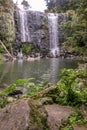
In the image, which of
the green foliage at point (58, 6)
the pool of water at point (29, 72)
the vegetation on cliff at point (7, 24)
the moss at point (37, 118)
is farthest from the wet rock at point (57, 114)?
the green foliage at point (58, 6)

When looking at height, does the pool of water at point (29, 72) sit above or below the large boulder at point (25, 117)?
below

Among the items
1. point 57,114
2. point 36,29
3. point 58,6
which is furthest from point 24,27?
point 57,114

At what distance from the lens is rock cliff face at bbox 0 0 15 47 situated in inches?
1396

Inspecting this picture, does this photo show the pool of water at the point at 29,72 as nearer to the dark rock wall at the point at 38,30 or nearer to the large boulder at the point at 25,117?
the large boulder at the point at 25,117

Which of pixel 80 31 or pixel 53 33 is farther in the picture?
pixel 53 33

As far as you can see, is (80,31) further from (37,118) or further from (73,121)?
(37,118)

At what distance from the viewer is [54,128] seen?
4.14m

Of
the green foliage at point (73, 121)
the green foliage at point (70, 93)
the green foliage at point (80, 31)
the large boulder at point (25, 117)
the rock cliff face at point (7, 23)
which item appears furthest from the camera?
the rock cliff face at point (7, 23)

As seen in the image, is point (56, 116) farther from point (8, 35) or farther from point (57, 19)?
point (57, 19)

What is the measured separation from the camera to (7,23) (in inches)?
1421

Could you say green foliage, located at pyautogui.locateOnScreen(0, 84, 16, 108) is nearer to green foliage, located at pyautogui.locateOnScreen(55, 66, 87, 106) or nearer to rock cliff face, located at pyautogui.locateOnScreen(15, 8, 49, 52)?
green foliage, located at pyautogui.locateOnScreen(55, 66, 87, 106)

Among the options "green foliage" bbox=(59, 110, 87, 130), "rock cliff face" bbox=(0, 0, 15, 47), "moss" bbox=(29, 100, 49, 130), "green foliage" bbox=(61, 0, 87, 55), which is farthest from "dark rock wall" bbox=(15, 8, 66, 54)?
"moss" bbox=(29, 100, 49, 130)

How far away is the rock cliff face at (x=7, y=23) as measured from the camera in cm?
3547

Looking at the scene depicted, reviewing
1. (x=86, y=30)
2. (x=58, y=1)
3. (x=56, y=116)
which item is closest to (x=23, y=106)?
(x=56, y=116)
